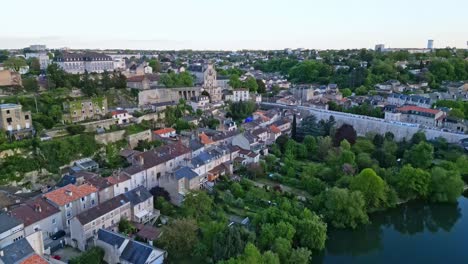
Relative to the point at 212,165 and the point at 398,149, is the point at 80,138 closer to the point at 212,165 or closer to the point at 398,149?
the point at 212,165

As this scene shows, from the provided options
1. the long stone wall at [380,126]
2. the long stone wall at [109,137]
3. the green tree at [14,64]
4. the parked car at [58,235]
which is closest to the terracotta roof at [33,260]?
the parked car at [58,235]

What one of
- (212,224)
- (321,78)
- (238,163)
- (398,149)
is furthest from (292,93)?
(212,224)

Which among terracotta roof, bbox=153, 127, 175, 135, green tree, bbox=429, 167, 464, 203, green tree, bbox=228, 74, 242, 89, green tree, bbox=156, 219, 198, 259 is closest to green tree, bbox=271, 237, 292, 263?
green tree, bbox=156, 219, 198, 259

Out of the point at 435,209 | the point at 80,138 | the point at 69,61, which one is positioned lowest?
the point at 435,209

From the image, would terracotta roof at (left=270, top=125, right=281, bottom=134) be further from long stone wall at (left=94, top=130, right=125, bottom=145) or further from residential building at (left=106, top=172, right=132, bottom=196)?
residential building at (left=106, top=172, right=132, bottom=196)

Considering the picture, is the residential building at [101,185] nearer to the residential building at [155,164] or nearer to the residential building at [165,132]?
the residential building at [155,164]

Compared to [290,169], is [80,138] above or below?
above
